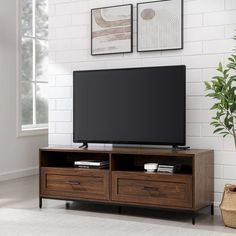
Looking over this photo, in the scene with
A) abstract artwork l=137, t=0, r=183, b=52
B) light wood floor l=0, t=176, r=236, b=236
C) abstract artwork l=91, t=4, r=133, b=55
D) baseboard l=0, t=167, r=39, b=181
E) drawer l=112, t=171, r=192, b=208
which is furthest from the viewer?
baseboard l=0, t=167, r=39, b=181

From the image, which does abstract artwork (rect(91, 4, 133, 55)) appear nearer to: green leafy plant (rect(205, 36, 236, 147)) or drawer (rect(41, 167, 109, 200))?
green leafy plant (rect(205, 36, 236, 147))

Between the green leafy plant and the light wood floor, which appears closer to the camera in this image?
the light wood floor

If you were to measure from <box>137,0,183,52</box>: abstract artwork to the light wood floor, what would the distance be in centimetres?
155

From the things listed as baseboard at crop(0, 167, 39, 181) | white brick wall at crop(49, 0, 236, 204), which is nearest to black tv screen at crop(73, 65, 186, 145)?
white brick wall at crop(49, 0, 236, 204)

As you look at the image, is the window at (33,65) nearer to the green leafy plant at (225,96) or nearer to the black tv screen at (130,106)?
the black tv screen at (130,106)

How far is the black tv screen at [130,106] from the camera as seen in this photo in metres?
4.23

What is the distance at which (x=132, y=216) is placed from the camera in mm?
4203

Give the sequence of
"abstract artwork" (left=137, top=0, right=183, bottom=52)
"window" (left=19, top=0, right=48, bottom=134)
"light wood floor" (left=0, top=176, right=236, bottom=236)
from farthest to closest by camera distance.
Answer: "window" (left=19, top=0, right=48, bottom=134) < "abstract artwork" (left=137, top=0, right=183, bottom=52) < "light wood floor" (left=0, top=176, right=236, bottom=236)

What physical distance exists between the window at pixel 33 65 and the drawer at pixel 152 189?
284cm

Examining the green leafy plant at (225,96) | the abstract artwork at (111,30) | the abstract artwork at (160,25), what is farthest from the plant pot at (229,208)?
the abstract artwork at (111,30)

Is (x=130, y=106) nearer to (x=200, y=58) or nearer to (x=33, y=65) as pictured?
(x=200, y=58)

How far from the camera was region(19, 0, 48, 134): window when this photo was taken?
22.4ft

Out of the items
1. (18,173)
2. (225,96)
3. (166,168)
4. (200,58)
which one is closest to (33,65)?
(18,173)

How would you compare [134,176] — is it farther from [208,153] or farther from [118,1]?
[118,1]
